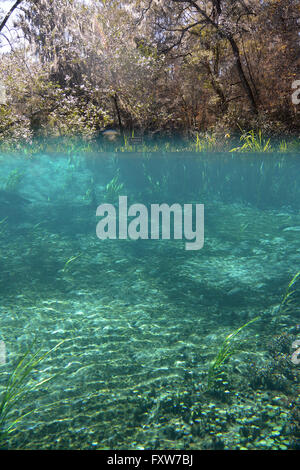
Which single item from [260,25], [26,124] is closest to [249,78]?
[260,25]

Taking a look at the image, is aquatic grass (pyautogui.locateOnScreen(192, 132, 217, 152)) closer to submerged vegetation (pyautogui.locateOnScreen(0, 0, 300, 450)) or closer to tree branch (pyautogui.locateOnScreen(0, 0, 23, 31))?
submerged vegetation (pyautogui.locateOnScreen(0, 0, 300, 450))

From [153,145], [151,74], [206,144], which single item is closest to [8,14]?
[151,74]

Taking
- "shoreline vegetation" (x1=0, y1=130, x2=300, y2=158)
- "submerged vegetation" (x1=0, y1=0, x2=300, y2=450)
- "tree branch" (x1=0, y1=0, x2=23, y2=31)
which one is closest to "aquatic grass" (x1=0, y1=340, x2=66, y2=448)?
"submerged vegetation" (x1=0, y1=0, x2=300, y2=450)

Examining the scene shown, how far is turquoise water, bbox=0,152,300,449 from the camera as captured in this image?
75.7 inches

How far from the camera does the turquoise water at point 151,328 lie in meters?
1.92

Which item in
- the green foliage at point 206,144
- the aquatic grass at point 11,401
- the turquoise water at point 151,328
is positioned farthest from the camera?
the green foliage at point 206,144

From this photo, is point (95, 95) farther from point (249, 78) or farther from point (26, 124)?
point (249, 78)

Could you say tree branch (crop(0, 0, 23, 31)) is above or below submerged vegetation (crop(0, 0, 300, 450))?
above

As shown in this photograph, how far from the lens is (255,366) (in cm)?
243

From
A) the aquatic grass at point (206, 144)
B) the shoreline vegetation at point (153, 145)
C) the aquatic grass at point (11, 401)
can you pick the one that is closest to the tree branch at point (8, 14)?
the shoreline vegetation at point (153, 145)

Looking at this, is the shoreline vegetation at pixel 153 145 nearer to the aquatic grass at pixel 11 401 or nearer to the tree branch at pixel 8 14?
the tree branch at pixel 8 14

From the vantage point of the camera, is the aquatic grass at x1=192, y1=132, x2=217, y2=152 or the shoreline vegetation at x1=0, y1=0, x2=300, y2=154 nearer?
the aquatic grass at x1=192, y1=132, x2=217, y2=152

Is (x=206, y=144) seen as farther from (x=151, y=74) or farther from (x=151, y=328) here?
(x=151, y=328)
